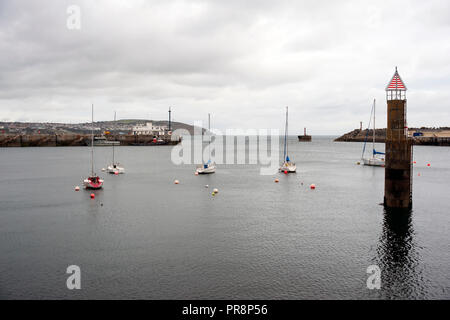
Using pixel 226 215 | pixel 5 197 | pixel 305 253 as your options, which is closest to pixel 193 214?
pixel 226 215

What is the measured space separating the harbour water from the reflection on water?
68 mm

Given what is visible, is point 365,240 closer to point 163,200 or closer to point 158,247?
point 158,247

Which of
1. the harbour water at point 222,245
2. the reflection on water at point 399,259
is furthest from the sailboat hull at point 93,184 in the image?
the reflection on water at point 399,259

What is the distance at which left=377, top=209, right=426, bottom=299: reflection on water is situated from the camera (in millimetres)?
20148

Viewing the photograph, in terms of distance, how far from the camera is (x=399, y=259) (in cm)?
2467

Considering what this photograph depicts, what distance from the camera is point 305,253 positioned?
25906 mm

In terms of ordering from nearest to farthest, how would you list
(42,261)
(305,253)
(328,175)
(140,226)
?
(42,261) < (305,253) < (140,226) < (328,175)

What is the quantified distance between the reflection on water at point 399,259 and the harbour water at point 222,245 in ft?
0.22

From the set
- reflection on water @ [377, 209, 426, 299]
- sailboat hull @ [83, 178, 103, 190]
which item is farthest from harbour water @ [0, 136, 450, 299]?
sailboat hull @ [83, 178, 103, 190]

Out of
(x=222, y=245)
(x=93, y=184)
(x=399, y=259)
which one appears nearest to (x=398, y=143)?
(x=399, y=259)

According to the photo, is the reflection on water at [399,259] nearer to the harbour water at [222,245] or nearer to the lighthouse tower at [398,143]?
the harbour water at [222,245]

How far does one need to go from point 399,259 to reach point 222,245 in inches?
492

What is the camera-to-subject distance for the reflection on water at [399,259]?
2015cm
